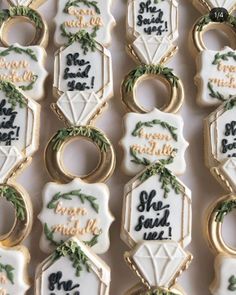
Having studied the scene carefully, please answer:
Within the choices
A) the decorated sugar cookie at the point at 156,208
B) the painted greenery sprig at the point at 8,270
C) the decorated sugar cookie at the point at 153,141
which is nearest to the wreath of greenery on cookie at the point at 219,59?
the decorated sugar cookie at the point at 153,141

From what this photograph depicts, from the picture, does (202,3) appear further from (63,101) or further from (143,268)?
(143,268)

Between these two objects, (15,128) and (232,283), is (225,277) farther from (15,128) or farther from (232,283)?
(15,128)

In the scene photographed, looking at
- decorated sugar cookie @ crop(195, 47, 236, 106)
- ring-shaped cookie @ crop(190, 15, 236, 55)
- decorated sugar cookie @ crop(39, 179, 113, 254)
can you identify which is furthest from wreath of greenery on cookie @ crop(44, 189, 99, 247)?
ring-shaped cookie @ crop(190, 15, 236, 55)

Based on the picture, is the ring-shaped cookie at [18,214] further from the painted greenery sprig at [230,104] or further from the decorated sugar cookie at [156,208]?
the painted greenery sprig at [230,104]

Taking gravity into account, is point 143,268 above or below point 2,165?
below

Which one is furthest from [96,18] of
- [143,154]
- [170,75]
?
[143,154]

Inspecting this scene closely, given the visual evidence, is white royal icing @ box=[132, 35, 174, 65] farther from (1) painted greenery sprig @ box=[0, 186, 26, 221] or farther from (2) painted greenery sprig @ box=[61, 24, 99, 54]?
(1) painted greenery sprig @ box=[0, 186, 26, 221]
